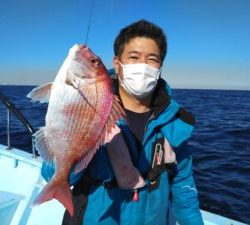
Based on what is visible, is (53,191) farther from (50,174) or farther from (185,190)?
(185,190)

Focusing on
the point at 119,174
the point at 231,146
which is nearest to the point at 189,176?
the point at 119,174

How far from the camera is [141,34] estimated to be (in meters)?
2.93

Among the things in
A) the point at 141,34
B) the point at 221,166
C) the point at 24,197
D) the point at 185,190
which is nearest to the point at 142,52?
the point at 141,34

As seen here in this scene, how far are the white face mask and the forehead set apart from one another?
0.46ft

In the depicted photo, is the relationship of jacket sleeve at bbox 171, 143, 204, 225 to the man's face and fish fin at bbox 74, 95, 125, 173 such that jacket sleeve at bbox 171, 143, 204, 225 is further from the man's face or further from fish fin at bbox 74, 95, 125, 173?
fish fin at bbox 74, 95, 125, 173

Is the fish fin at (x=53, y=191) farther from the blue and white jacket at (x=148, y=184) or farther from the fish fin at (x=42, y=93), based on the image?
the fish fin at (x=42, y=93)

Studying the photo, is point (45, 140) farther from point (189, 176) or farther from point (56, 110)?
point (189, 176)

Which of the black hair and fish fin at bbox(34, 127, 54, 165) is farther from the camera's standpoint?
the black hair

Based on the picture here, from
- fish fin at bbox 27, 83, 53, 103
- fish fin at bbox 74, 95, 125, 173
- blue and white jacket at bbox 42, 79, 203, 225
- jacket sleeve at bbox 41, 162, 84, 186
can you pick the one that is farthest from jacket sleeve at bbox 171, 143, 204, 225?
fish fin at bbox 27, 83, 53, 103

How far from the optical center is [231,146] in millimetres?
14430

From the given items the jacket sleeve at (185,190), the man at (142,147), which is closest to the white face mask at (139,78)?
the man at (142,147)

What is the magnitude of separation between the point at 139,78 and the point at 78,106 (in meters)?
0.85

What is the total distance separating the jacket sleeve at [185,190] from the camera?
3.14 meters

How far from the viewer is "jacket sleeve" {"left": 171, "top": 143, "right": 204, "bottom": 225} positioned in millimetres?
3137
